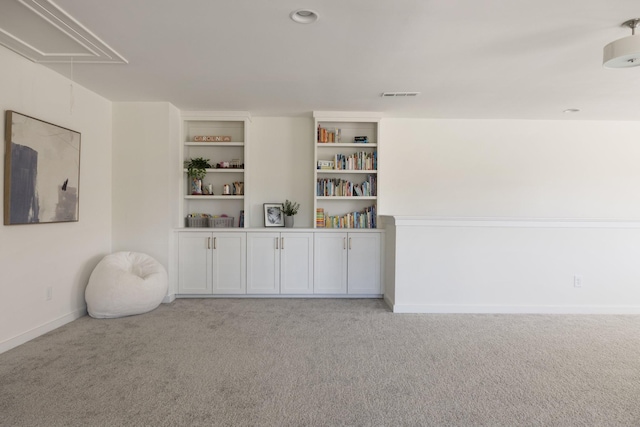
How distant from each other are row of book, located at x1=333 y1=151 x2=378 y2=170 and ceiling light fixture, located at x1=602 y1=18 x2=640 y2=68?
2.74 meters

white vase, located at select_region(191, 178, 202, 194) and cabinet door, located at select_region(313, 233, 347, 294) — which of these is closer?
cabinet door, located at select_region(313, 233, 347, 294)

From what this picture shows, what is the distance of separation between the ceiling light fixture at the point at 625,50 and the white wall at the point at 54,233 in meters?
4.55

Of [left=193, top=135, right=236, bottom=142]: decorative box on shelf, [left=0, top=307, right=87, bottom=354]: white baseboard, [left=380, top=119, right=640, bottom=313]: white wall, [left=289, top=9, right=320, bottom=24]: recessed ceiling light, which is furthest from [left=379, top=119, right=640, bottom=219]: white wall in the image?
[left=0, top=307, right=87, bottom=354]: white baseboard

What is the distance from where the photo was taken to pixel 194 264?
4.70 meters

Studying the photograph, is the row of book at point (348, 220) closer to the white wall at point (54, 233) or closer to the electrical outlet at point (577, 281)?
the electrical outlet at point (577, 281)

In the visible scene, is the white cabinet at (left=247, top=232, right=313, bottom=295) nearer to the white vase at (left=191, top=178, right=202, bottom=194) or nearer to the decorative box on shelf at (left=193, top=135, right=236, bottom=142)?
the white vase at (left=191, top=178, right=202, bottom=194)

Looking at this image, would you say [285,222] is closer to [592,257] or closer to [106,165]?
[106,165]

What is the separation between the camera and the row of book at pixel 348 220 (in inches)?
194

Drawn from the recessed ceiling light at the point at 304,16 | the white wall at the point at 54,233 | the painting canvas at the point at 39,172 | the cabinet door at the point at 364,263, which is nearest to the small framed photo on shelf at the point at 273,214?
the cabinet door at the point at 364,263

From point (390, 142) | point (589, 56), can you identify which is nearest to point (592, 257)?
point (589, 56)

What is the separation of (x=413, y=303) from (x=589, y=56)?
9.34ft

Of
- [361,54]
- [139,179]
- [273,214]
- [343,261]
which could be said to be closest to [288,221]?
[273,214]

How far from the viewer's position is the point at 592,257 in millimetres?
4156

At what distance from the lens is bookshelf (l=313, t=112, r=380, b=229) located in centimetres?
489
